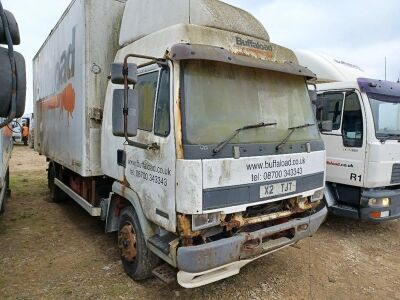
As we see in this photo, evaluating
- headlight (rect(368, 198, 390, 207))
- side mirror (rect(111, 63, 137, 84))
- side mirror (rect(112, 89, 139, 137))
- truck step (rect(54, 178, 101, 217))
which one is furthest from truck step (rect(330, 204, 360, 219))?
side mirror (rect(111, 63, 137, 84))

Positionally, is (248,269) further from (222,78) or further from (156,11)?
(156,11)

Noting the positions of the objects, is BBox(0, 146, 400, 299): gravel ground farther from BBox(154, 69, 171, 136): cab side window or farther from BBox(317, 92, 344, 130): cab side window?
BBox(317, 92, 344, 130): cab side window

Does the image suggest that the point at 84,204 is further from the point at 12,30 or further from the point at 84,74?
the point at 12,30

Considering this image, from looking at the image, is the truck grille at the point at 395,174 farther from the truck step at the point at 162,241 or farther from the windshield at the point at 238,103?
the truck step at the point at 162,241

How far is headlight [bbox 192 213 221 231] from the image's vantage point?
2.98m

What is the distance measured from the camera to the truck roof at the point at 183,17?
3.48 metres

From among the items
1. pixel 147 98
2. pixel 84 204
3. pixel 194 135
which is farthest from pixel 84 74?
pixel 194 135

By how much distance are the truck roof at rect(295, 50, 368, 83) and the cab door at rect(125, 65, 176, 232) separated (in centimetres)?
394

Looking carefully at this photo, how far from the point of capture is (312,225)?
3824mm

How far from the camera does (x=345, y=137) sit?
18.4ft

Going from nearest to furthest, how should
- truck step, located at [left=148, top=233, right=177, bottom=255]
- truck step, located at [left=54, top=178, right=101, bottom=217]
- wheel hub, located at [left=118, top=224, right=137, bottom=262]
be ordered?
truck step, located at [left=148, top=233, right=177, bottom=255], wheel hub, located at [left=118, top=224, right=137, bottom=262], truck step, located at [left=54, top=178, right=101, bottom=217]

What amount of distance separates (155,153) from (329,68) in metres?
4.34

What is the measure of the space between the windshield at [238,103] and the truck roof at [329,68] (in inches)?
103

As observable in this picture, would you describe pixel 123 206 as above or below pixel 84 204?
above
